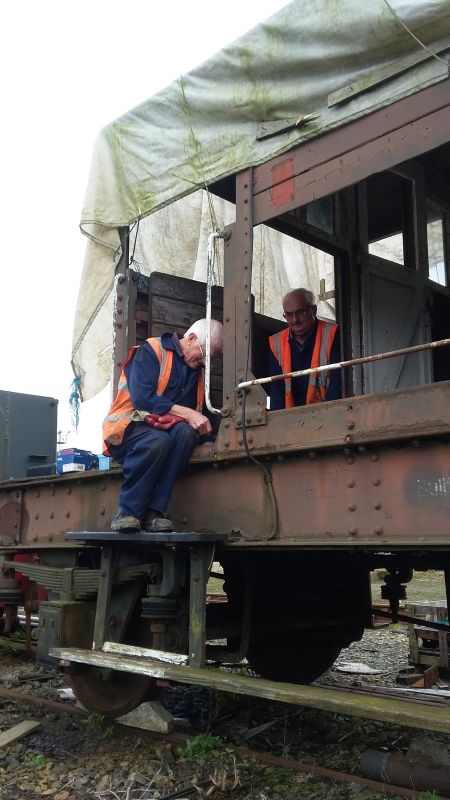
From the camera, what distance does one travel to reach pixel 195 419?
4598 mm

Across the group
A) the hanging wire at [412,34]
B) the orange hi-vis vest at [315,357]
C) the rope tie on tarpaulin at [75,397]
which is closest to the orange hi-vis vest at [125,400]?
the orange hi-vis vest at [315,357]

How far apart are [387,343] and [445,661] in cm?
314

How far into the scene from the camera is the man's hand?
180 inches

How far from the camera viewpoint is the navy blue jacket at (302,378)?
16.1 feet

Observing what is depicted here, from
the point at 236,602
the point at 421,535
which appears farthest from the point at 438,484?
the point at 236,602

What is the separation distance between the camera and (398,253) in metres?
6.24

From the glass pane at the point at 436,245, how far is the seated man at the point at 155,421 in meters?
2.43

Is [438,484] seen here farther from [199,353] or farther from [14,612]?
[14,612]

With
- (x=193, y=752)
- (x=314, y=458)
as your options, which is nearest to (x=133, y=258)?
(x=314, y=458)

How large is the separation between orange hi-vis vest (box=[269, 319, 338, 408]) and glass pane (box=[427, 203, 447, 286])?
164 cm

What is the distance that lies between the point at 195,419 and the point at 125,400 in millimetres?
501

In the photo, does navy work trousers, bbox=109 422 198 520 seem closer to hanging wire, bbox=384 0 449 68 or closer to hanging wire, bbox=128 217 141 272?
hanging wire, bbox=128 217 141 272

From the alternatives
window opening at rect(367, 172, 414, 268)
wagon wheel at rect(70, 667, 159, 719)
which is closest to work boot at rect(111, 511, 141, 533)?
wagon wheel at rect(70, 667, 159, 719)

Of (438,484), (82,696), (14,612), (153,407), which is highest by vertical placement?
(153,407)
